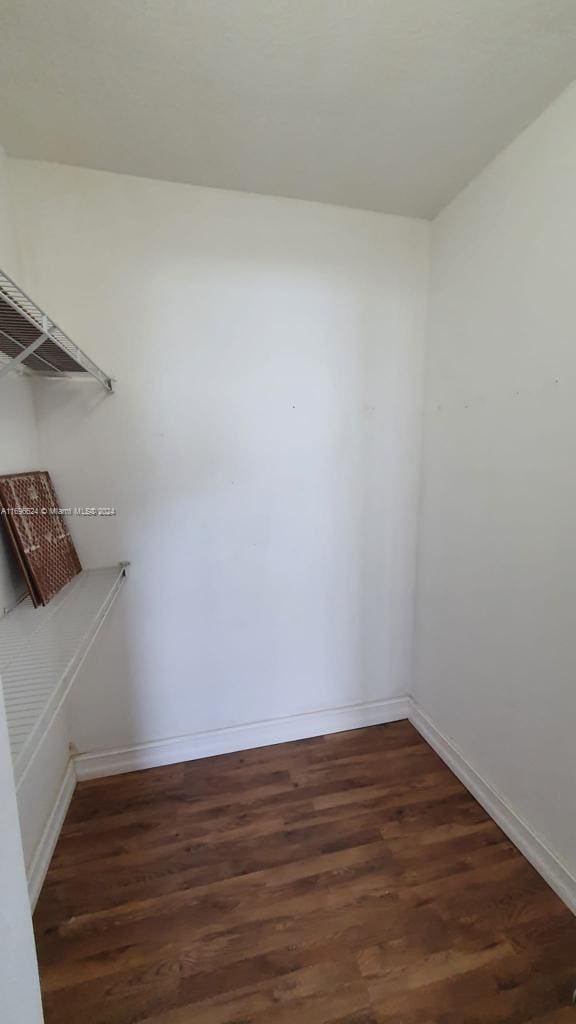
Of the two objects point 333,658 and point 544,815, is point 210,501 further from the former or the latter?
point 544,815

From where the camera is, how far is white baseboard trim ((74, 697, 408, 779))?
163 cm

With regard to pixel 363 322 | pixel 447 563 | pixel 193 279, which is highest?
pixel 193 279

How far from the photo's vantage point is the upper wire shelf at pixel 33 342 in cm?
81

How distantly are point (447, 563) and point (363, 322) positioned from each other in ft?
3.61

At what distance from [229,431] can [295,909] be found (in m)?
1.61

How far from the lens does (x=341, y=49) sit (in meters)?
0.94

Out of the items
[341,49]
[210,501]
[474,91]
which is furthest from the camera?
[210,501]

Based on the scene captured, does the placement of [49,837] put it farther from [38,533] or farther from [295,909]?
[38,533]

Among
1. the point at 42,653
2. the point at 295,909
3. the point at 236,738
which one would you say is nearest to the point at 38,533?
the point at 42,653

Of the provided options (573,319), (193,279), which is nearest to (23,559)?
(193,279)

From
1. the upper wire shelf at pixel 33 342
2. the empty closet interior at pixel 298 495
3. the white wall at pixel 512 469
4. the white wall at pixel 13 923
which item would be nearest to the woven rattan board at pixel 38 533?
the empty closet interior at pixel 298 495

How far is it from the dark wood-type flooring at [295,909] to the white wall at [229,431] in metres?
0.34

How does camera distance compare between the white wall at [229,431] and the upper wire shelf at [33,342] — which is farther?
the white wall at [229,431]

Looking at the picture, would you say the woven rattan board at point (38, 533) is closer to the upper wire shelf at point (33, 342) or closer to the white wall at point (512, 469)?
the upper wire shelf at point (33, 342)
